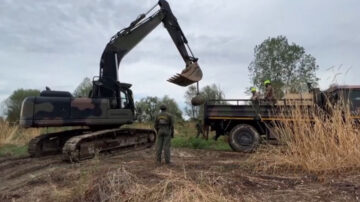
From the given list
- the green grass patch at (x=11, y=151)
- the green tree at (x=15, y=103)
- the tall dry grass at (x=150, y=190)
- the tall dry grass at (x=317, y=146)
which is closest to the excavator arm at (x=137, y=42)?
the green grass patch at (x=11, y=151)

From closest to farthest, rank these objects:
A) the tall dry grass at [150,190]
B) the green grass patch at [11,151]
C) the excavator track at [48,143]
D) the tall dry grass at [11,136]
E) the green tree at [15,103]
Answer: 1. the tall dry grass at [150,190]
2. the excavator track at [48,143]
3. the green grass patch at [11,151]
4. the tall dry grass at [11,136]
5. the green tree at [15,103]

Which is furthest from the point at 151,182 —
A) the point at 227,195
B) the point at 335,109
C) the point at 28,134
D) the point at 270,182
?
the point at 28,134

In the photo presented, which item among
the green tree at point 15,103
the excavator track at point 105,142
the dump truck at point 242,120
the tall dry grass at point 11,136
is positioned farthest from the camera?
the green tree at point 15,103

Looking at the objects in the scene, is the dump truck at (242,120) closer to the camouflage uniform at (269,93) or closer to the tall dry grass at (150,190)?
the camouflage uniform at (269,93)

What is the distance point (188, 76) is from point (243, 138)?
2.76 m

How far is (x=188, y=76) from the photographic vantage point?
1162 centimetres

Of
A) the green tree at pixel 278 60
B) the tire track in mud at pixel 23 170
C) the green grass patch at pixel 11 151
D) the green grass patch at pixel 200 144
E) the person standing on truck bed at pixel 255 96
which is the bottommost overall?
the tire track in mud at pixel 23 170

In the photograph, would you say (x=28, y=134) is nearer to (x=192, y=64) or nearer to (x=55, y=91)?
(x=55, y=91)

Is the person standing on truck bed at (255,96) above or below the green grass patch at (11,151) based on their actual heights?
above

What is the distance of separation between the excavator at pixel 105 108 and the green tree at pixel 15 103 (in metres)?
19.6

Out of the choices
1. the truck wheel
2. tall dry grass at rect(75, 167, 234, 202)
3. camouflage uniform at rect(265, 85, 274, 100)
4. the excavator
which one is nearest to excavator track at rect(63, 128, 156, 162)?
the excavator

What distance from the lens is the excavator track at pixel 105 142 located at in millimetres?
9969

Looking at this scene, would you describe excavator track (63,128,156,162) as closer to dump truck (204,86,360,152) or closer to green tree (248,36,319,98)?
dump truck (204,86,360,152)

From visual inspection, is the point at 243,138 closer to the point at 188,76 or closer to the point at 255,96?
the point at 255,96
